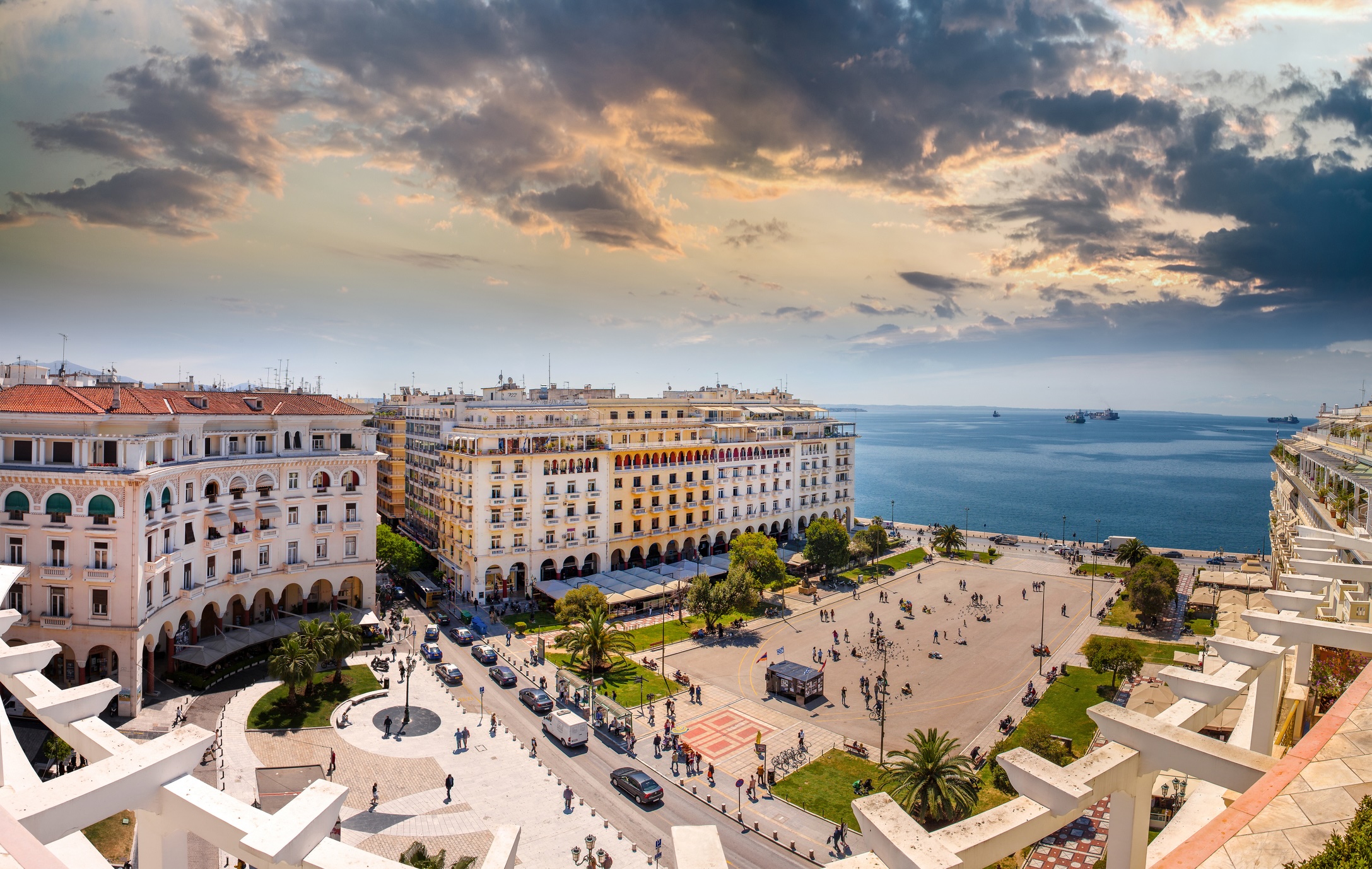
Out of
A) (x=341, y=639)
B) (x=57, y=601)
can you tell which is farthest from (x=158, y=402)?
(x=341, y=639)

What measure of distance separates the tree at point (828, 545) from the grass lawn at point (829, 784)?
3602 centimetres

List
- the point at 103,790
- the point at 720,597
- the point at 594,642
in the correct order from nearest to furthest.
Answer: the point at 103,790, the point at 594,642, the point at 720,597

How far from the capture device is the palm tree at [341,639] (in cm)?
4334

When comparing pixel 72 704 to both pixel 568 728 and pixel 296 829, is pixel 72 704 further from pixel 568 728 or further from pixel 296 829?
pixel 568 728

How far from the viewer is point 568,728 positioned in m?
38.8

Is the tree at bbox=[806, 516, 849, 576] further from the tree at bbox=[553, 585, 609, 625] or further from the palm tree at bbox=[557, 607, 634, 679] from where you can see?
the palm tree at bbox=[557, 607, 634, 679]

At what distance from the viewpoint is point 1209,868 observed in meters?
7.30

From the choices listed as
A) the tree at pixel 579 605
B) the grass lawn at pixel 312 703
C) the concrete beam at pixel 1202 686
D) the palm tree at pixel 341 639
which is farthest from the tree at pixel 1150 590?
the palm tree at pixel 341 639

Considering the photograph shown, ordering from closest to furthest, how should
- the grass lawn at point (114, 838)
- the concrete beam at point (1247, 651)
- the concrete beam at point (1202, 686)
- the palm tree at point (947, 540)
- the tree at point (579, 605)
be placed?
the concrete beam at point (1202, 686) < the concrete beam at point (1247, 651) < the grass lawn at point (114, 838) < the tree at point (579, 605) < the palm tree at point (947, 540)

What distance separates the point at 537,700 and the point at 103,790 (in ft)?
124

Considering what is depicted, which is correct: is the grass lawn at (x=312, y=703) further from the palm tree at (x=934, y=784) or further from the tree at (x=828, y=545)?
the tree at (x=828, y=545)

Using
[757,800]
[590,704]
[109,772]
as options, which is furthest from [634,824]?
[109,772]

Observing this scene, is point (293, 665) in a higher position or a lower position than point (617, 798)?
higher

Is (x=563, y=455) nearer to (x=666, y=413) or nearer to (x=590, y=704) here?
(x=666, y=413)
